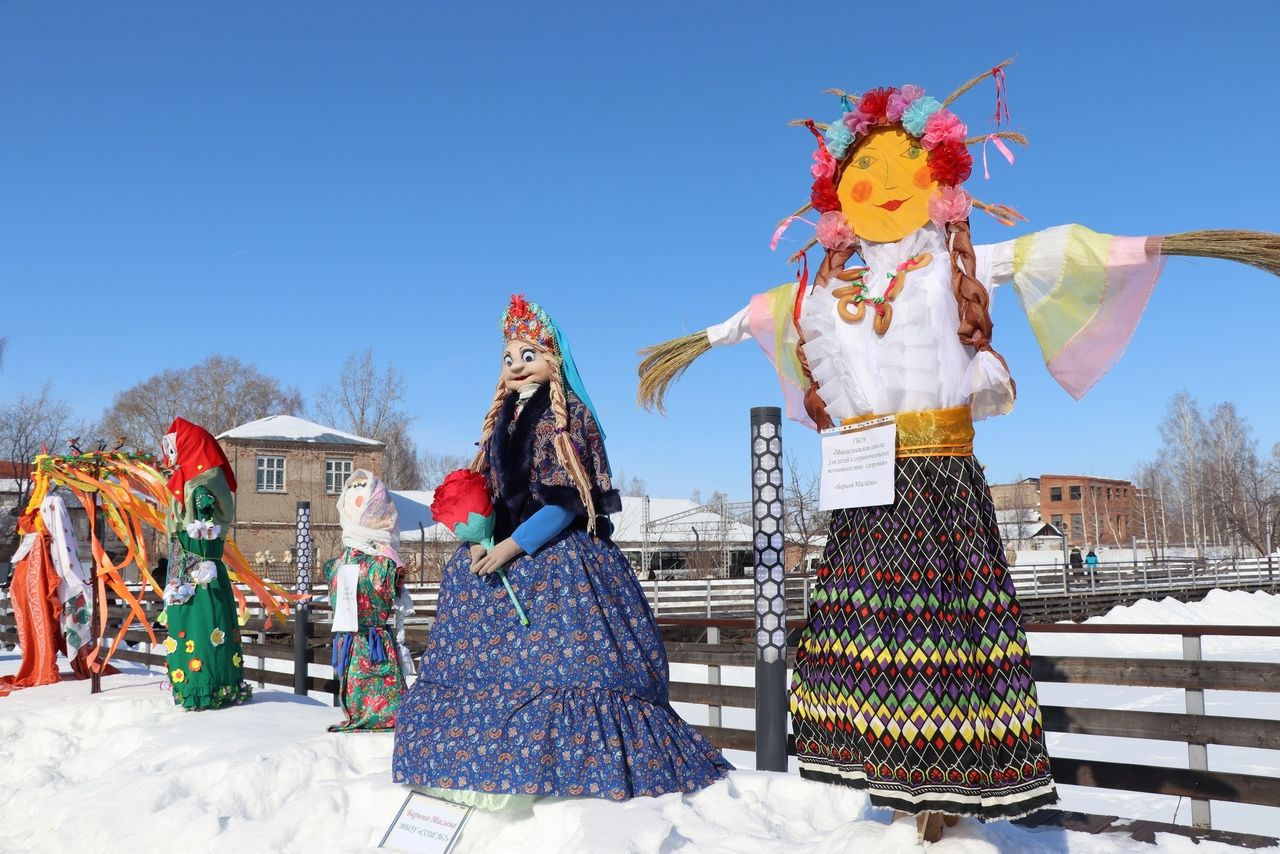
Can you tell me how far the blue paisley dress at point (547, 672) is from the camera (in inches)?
137

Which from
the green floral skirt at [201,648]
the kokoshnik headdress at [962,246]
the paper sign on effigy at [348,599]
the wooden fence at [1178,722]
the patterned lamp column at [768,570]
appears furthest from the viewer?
the green floral skirt at [201,648]

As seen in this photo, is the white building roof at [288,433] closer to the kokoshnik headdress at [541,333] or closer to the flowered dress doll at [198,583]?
the flowered dress doll at [198,583]

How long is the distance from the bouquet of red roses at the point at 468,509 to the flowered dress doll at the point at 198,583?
3.31 m

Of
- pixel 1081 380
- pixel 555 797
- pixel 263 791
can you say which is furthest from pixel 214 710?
pixel 1081 380

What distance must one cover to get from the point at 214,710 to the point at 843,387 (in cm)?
508

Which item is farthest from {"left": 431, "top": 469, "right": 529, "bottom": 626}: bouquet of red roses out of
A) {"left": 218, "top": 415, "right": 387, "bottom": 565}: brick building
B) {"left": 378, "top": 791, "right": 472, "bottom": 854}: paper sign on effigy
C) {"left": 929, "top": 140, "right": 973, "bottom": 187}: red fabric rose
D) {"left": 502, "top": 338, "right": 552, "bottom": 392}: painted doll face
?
{"left": 218, "top": 415, "right": 387, "bottom": 565}: brick building

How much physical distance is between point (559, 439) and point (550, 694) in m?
0.94

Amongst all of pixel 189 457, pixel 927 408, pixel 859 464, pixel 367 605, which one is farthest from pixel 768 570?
pixel 189 457

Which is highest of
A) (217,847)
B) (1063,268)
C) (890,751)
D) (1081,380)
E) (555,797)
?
(1063,268)

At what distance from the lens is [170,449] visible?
22.3 ft

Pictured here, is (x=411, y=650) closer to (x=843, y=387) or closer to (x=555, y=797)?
(x=555, y=797)

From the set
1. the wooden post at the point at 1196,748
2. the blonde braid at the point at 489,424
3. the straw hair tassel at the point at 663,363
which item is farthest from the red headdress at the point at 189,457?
the wooden post at the point at 1196,748

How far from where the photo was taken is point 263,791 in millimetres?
4465

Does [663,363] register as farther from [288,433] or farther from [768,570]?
[288,433]
